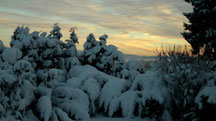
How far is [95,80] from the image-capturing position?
1158 cm

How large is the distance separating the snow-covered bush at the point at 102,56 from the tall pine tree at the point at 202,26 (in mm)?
6048

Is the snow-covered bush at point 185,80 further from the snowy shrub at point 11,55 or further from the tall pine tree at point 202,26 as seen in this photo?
the tall pine tree at point 202,26

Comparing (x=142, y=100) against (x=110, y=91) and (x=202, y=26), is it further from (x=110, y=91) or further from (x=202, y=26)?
(x=202, y=26)

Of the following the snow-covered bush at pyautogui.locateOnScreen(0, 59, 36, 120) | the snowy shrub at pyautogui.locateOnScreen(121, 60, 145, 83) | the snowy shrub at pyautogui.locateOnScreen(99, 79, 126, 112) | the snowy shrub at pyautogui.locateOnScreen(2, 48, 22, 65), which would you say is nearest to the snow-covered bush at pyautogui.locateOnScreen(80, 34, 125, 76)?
the snowy shrub at pyautogui.locateOnScreen(121, 60, 145, 83)

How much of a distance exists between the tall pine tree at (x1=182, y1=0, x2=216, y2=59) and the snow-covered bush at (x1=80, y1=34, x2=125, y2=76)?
605 cm

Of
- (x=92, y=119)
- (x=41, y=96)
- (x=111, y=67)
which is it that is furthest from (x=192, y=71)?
(x=111, y=67)

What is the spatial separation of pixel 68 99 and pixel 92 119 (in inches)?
55.9

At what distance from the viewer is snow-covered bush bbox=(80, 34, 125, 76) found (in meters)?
17.1

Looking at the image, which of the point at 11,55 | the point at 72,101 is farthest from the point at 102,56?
the point at 11,55

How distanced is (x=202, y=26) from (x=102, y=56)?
9270 mm

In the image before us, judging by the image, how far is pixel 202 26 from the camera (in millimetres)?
19688

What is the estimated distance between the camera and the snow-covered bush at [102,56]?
1714 cm

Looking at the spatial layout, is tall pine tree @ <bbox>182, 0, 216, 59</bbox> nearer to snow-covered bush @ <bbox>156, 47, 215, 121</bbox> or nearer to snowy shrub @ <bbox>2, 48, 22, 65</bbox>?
snow-covered bush @ <bbox>156, 47, 215, 121</bbox>

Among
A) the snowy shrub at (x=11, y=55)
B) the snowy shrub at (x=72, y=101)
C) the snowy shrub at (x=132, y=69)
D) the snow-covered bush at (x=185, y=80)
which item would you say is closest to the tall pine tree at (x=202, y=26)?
the snowy shrub at (x=132, y=69)
